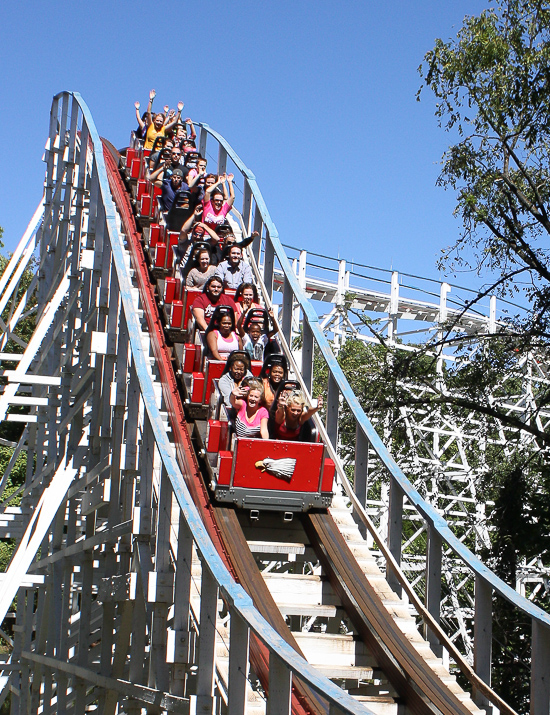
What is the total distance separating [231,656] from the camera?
16.1ft

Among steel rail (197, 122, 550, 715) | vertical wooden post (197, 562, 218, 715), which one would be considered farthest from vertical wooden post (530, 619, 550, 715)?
vertical wooden post (197, 562, 218, 715)

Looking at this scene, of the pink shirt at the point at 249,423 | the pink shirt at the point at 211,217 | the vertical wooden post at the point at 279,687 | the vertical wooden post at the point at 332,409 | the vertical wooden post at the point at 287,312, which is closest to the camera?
the vertical wooden post at the point at 279,687

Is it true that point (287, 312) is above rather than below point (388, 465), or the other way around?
above

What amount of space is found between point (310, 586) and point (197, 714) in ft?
4.81

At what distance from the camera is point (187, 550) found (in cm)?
582

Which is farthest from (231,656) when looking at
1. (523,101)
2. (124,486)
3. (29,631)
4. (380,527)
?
(380,527)

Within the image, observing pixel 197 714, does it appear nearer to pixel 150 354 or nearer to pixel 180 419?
pixel 180 419

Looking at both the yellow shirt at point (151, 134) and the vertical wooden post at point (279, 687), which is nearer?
the vertical wooden post at point (279, 687)

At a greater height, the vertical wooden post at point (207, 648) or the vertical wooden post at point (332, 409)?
the vertical wooden post at point (332, 409)

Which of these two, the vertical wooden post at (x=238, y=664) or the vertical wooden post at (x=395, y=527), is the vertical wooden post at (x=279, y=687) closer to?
the vertical wooden post at (x=238, y=664)

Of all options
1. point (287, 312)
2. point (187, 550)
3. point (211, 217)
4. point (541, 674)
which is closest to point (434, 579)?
point (541, 674)

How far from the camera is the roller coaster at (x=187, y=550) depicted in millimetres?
5473

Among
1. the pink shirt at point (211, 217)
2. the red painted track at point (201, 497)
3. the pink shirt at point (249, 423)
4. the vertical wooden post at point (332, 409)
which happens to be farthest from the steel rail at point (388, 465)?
the red painted track at point (201, 497)

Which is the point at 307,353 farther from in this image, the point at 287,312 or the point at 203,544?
the point at 203,544
